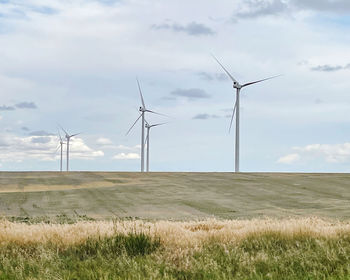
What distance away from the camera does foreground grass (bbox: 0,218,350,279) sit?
1020 cm

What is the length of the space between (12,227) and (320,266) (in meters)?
9.14

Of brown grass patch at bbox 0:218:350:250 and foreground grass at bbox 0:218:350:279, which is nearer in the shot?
foreground grass at bbox 0:218:350:279

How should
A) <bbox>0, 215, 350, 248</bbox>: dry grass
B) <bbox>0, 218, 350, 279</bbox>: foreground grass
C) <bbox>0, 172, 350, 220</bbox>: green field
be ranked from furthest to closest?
1. <bbox>0, 172, 350, 220</bbox>: green field
2. <bbox>0, 215, 350, 248</bbox>: dry grass
3. <bbox>0, 218, 350, 279</bbox>: foreground grass

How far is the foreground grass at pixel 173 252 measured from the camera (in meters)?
10.2

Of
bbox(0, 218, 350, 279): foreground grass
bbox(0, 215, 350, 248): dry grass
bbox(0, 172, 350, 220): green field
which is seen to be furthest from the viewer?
bbox(0, 172, 350, 220): green field

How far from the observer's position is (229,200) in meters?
33.4

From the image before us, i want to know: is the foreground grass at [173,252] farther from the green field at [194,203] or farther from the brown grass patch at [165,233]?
the green field at [194,203]

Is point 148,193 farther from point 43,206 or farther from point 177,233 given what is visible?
point 177,233

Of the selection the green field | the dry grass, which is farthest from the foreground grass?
the green field

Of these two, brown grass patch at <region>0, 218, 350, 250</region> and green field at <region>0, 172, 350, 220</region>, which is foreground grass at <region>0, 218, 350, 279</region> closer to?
brown grass patch at <region>0, 218, 350, 250</region>

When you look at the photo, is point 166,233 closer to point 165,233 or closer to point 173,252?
point 165,233

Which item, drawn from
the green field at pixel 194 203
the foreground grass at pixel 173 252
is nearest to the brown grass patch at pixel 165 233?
the foreground grass at pixel 173 252

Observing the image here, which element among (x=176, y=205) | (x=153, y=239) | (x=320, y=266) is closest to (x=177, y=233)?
(x=153, y=239)

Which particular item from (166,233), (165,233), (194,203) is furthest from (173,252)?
(194,203)
